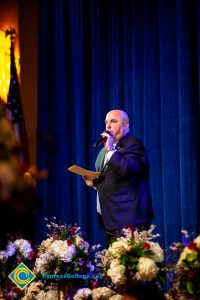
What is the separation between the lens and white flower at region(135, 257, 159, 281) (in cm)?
253

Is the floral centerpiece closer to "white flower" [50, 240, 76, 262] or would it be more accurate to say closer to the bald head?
"white flower" [50, 240, 76, 262]

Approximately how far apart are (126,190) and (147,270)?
1.12 m

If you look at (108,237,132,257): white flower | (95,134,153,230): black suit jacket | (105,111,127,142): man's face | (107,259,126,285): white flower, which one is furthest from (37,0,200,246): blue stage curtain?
(107,259,126,285): white flower

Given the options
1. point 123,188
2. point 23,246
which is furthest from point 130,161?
point 23,246

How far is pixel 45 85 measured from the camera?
5523 millimetres

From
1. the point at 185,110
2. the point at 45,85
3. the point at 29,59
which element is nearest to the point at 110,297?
the point at 185,110

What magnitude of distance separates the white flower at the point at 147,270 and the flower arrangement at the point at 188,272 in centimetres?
25

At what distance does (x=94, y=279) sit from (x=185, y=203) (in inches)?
53.1

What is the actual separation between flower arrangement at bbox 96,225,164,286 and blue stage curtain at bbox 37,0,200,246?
151cm

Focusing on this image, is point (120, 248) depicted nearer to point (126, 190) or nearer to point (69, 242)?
point (69, 242)

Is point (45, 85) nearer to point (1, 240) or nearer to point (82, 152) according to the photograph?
point (82, 152)

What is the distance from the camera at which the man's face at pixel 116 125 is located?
3811mm

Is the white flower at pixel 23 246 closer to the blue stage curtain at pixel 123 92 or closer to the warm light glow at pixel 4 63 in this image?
the blue stage curtain at pixel 123 92

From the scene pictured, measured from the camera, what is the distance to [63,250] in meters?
3.20
